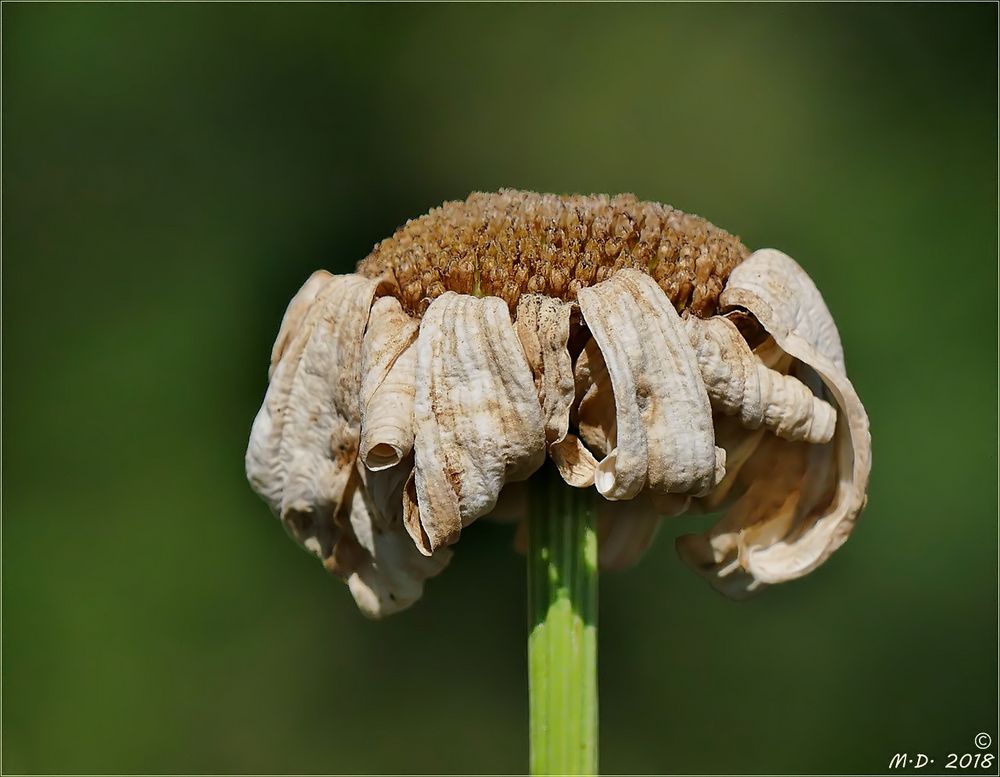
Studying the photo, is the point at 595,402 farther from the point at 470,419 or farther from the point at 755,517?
the point at 755,517

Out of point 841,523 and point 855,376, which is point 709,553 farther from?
point 855,376

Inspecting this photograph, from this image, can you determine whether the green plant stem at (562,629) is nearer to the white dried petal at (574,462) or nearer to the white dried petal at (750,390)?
the white dried petal at (574,462)

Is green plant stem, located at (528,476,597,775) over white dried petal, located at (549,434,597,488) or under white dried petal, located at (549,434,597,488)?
under

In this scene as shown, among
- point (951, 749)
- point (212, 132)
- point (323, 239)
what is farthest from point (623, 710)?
point (212, 132)

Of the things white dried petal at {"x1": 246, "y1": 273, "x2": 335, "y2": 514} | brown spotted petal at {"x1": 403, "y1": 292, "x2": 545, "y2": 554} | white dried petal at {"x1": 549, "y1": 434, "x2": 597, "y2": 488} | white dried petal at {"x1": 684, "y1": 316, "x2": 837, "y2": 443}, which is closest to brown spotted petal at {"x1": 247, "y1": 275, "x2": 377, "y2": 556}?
white dried petal at {"x1": 246, "y1": 273, "x2": 335, "y2": 514}

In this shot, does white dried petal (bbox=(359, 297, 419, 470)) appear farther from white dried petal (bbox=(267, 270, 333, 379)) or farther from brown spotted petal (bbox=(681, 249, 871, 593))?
brown spotted petal (bbox=(681, 249, 871, 593))

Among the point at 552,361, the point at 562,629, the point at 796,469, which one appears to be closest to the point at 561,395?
the point at 552,361

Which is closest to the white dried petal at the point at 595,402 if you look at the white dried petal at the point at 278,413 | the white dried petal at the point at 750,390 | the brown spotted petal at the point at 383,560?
the white dried petal at the point at 750,390
